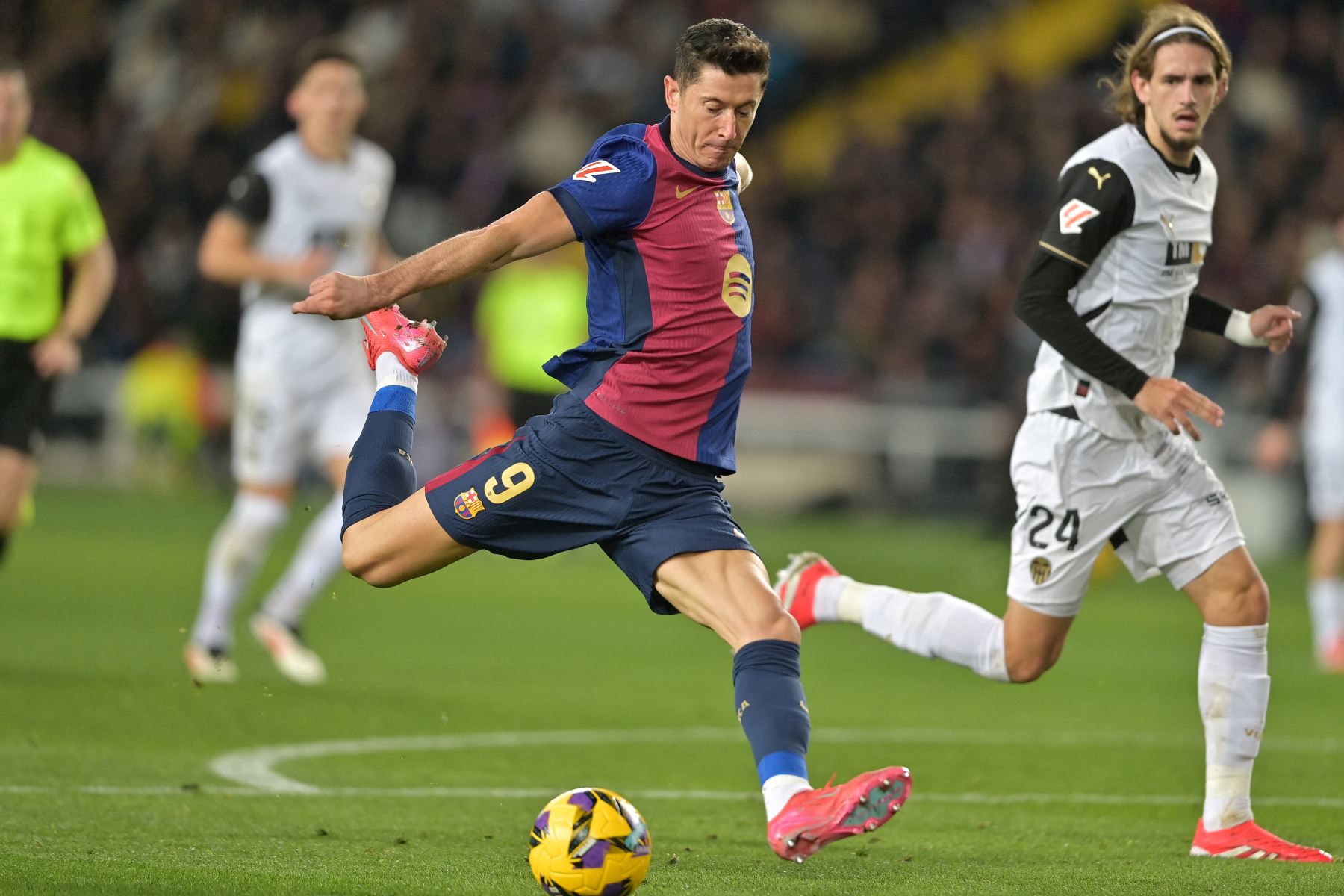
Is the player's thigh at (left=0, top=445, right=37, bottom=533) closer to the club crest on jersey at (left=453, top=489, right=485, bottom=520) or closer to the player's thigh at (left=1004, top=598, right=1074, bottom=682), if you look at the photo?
the club crest on jersey at (left=453, top=489, right=485, bottom=520)

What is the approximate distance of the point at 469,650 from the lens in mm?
11227

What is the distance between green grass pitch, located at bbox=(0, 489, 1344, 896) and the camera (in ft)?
17.4

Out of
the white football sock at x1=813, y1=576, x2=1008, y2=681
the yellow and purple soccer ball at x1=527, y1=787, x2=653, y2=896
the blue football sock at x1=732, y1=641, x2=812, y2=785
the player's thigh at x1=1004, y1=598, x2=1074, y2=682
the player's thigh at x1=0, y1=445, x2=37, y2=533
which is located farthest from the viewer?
the player's thigh at x1=0, y1=445, x2=37, y2=533

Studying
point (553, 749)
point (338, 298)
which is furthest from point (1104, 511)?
point (553, 749)

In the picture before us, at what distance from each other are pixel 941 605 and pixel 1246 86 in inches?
745

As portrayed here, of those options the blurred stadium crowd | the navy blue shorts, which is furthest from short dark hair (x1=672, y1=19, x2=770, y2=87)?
the blurred stadium crowd

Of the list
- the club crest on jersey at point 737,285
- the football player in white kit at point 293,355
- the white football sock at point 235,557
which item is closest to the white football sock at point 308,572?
the football player in white kit at point 293,355

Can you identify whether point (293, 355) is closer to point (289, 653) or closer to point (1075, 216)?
point (289, 653)

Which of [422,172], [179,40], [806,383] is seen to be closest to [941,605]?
[806,383]

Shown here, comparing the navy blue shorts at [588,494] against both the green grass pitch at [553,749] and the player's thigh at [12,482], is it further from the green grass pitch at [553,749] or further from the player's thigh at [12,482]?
the player's thigh at [12,482]

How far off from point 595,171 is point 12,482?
4981 mm

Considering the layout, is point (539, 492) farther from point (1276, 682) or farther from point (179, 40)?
point (179, 40)

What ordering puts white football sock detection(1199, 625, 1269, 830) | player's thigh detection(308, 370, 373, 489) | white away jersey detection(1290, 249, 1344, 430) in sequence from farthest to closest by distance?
white away jersey detection(1290, 249, 1344, 430)
player's thigh detection(308, 370, 373, 489)
white football sock detection(1199, 625, 1269, 830)

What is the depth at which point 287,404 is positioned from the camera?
985cm
